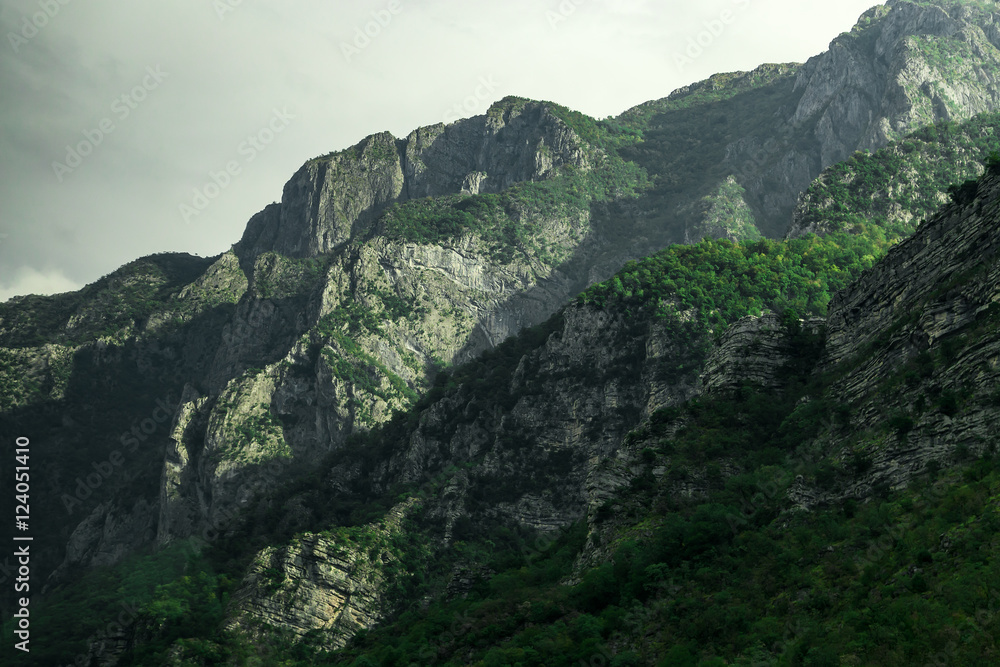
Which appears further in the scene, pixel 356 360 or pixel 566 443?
pixel 356 360

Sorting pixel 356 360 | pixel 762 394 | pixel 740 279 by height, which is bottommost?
pixel 762 394

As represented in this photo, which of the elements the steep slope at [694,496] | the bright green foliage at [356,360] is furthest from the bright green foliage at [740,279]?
the bright green foliage at [356,360]

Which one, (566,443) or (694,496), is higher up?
(566,443)

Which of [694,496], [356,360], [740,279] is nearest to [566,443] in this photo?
[740,279]

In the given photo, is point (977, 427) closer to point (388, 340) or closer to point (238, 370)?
point (388, 340)

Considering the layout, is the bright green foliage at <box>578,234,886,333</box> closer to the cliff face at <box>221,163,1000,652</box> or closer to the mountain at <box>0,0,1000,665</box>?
the mountain at <box>0,0,1000,665</box>

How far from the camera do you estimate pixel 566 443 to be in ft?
354

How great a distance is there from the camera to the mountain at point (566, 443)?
137 feet

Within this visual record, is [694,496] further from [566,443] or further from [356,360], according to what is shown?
[356,360]

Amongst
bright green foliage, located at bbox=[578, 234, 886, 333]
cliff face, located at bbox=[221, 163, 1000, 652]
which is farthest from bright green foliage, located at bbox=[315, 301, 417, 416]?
bright green foliage, located at bbox=[578, 234, 886, 333]

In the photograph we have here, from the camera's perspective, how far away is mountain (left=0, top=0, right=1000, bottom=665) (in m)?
41.8

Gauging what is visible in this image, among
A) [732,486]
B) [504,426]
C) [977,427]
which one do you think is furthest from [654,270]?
[977,427]

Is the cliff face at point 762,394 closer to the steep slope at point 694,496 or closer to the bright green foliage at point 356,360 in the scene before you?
the steep slope at point 694,496

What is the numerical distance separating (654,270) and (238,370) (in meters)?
108
